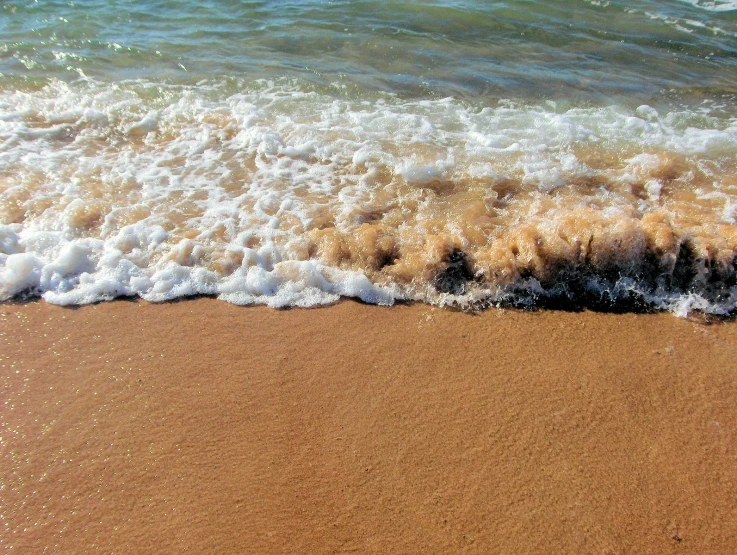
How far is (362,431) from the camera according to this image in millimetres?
2850

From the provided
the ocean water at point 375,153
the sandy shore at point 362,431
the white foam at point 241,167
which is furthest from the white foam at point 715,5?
the sandy shore at point 362,431

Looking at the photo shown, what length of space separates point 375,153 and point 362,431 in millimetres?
2988

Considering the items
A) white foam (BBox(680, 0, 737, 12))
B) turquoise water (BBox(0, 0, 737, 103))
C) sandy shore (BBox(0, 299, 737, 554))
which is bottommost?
sandy shore (BBox(0, 299, 737, 554))

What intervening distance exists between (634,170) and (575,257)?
1587 mm

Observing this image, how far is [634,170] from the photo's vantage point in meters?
4.70

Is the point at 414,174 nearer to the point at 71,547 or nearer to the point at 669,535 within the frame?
the point at 669,535

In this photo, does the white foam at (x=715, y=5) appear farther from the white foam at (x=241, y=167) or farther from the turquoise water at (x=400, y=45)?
the white foam at (x=241, y=167)

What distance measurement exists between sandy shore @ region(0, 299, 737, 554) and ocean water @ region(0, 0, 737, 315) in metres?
0.31

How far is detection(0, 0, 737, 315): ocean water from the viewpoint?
146 inches

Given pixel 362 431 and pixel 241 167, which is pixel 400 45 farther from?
pixel 362 431

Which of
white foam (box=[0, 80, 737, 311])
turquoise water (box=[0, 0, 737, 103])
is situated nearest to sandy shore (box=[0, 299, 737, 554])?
white foam (box=[0, 80, 737, 311])

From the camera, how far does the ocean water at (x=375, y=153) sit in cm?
372

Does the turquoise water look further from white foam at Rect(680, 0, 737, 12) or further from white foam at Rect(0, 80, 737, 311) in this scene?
white foam at Rect(0, 80, 737, 311)

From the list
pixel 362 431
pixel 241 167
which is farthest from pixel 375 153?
pixel 362 431
